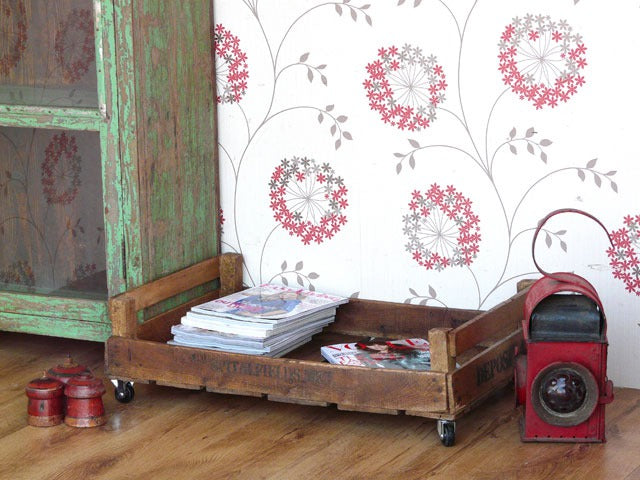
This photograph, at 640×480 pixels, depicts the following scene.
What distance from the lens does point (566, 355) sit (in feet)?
6.12

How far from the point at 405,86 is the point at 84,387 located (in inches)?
36.9

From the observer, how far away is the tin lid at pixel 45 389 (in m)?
2.02

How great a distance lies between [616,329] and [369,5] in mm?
883

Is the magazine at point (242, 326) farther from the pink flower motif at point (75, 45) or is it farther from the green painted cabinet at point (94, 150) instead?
the pink flower motif at point (75, 45)

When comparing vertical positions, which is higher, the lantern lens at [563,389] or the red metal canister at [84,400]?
the lantern lens at [563,389]

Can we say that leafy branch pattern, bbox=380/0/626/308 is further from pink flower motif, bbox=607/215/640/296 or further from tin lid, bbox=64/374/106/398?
tin lid, bbox=64/374/106/398

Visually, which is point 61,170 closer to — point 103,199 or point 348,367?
point 103,199

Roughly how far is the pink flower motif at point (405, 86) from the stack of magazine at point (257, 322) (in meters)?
0.44

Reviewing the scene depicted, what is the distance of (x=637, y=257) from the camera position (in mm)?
2137

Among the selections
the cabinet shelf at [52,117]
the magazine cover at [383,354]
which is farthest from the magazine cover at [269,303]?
the cabinet shelf at [52,117]

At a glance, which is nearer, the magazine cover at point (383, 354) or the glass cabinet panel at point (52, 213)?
the magazine cover at point (383, 354)

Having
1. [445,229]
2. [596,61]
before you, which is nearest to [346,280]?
[445,229]

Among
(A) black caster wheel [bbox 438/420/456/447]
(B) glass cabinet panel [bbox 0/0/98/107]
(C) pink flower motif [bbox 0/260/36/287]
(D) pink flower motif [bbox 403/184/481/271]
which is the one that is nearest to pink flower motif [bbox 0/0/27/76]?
(B) glass cabinet panel [bbox 0/0/98/107]

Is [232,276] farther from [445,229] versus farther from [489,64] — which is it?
Result: [489,64]
